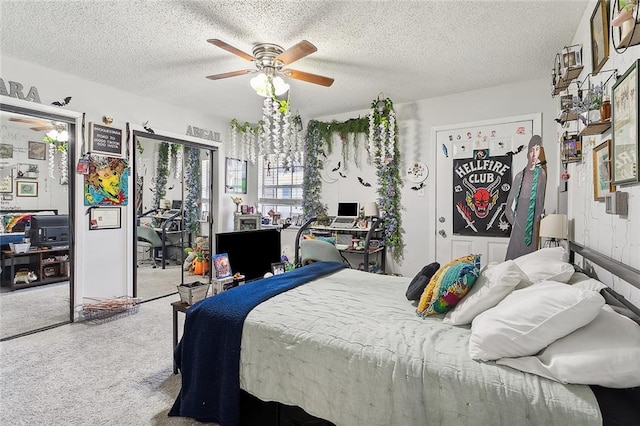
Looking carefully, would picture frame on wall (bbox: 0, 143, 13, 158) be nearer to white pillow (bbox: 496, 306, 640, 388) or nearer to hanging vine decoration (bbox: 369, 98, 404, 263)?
hanging vine decoration (bbox: 369, 98, 404, 263)

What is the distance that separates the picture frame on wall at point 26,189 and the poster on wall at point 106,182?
811mm

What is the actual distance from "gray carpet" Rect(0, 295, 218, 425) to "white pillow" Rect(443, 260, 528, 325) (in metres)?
1.59

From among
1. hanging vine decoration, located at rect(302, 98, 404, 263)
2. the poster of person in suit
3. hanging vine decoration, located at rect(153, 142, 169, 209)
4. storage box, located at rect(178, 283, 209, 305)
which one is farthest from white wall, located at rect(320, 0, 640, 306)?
storage box, located at rect(178, 283, 209, 305)

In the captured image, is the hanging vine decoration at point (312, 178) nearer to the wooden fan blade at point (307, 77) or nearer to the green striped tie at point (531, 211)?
the wooden fan blade at point (307, 77)

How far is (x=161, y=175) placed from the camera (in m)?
4.71

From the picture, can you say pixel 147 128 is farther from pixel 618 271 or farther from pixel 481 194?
pixel 618 271

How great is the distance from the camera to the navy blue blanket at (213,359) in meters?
1.72

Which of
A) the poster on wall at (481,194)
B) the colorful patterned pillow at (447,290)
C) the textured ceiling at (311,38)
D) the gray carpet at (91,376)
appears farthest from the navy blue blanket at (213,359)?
the poster on wall at (481,194)

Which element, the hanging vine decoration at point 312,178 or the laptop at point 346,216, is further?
the hanging vine decoration at point 312,178

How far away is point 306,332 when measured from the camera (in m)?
1.61

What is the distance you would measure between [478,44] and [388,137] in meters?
1.72

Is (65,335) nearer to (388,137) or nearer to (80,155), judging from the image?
(80,155)

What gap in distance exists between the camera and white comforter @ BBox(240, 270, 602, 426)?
115 centimetres

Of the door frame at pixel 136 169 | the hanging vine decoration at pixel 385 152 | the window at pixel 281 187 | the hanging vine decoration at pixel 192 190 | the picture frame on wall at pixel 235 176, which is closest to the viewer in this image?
the door frame at pixel 136 169
